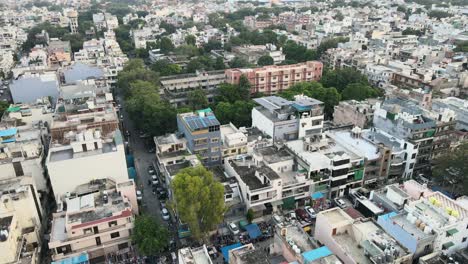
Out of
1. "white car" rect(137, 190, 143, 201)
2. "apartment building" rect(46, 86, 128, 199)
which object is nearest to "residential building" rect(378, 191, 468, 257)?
"white car" rect(137, 190, 143, 201)

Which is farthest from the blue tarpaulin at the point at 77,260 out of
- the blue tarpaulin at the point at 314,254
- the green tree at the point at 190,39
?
the green tree at the point at 190,39

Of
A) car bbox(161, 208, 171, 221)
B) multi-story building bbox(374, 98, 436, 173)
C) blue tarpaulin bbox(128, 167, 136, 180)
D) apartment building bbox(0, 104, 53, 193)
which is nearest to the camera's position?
car bbox(161, 208, 171, 221)

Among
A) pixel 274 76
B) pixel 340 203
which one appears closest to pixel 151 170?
pixel 340 203

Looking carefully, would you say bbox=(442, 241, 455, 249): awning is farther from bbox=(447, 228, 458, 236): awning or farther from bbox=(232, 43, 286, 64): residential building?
bbox=(232, 43, 286, 64): residential building

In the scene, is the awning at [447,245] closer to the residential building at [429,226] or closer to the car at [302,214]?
the residential building at [429,226]

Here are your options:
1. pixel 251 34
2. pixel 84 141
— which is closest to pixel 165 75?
pixel 84 141

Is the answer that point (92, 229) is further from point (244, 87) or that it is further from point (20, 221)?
point (244, 87)

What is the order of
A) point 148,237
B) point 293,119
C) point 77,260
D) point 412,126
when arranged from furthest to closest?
point 293,119 → point 412,126 → point 148,237 → point 77,260

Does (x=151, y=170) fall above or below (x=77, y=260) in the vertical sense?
below
